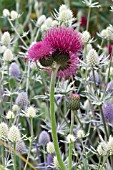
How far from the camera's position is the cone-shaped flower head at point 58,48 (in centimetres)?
111

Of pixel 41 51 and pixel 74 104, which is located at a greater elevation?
pixel 41 51

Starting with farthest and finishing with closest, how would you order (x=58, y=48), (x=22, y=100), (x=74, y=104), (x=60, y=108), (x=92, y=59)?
(x=60, y=108) → (x=22, y=100) → (x=92, y=59) → (x=74, y=104) → (x=58, y=48)

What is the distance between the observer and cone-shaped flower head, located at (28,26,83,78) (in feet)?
3.63

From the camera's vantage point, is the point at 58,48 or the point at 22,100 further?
the point at 22,100

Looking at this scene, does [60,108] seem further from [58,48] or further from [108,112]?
[58,48]

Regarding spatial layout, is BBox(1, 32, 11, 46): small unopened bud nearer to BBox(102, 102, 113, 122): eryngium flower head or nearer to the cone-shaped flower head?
BBox(102, 102, 113, 122): eryngium flower head

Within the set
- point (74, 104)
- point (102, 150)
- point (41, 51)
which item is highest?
point (41, 51)

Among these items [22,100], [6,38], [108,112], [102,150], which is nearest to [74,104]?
[102,150]

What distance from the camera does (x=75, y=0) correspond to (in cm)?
312

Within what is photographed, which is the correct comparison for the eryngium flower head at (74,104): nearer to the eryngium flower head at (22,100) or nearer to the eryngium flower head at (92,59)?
the eryngium flower head at (92,59)

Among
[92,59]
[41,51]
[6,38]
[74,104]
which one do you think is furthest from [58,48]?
[6,38]

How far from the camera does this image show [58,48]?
3.65 ft

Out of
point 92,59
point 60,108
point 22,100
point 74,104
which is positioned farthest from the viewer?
point 60,108

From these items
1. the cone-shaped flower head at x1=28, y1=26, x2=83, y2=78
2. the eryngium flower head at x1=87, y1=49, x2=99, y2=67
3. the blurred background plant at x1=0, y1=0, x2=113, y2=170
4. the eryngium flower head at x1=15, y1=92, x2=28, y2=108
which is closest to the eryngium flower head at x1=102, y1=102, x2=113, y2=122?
the blurred background plant at x1=0, y1=0, x2=113, y2=170
